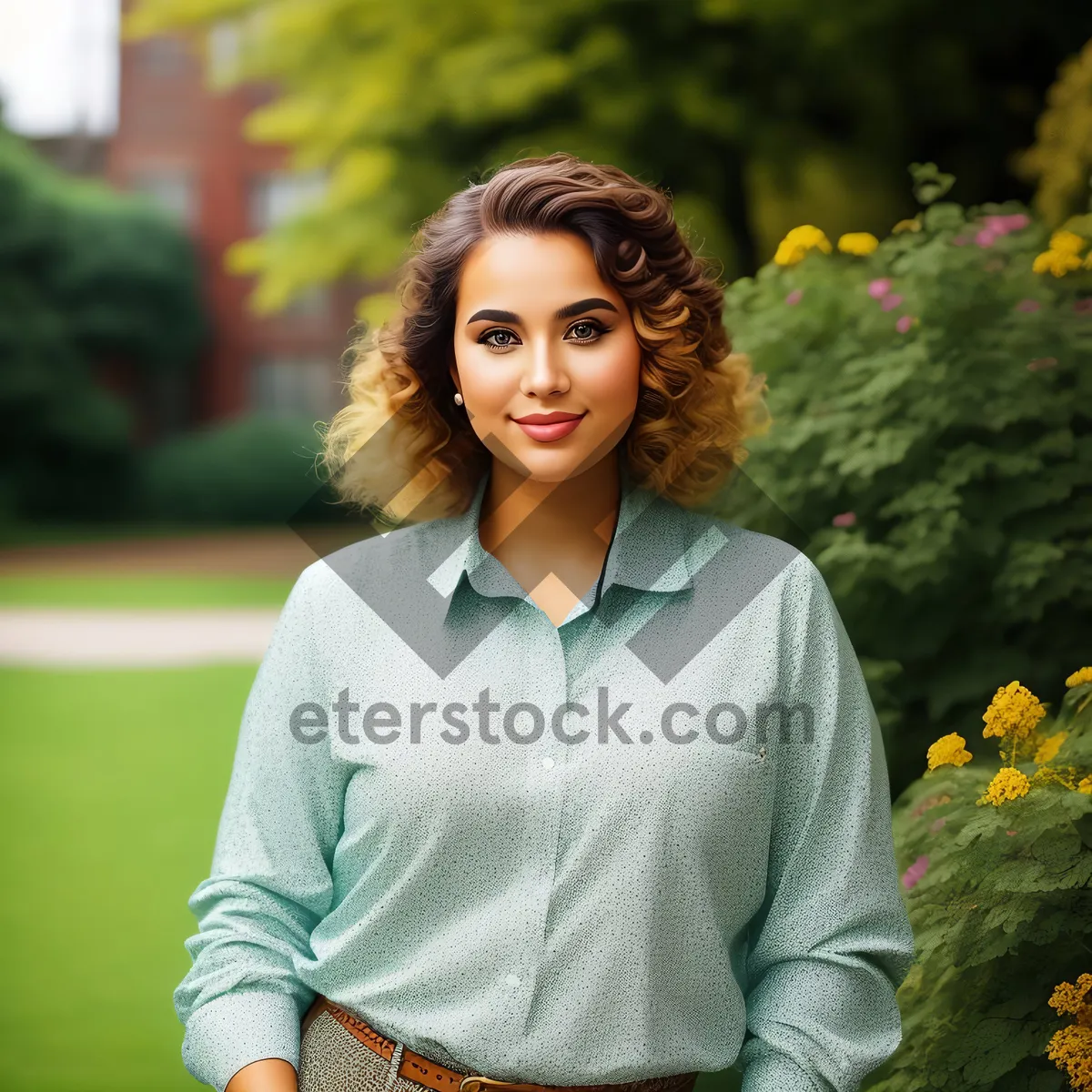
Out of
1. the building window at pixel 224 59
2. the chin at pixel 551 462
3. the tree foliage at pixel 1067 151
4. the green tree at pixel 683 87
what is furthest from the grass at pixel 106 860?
the building window at pixel 224 59

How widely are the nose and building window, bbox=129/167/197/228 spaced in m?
21.5

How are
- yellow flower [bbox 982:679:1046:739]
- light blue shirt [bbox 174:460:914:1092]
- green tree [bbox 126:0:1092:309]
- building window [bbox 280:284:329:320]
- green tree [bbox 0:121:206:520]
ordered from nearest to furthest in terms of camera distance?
light blue shirt [bbox 174:460:914:1092], yellow flower [bbox 982:679:1046:739], green tree [bbox 126:0:1092:309], green tree [bbox 0:121:206:520], building window [bbox 280:284:329:320]

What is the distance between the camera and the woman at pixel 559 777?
51.2 inches

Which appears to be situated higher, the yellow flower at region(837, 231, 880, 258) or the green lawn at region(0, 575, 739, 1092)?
the yellow flower at region(837, 231, 880, 258)

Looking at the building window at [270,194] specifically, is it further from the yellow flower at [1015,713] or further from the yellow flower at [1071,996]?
the yellow flower at [1071,996]

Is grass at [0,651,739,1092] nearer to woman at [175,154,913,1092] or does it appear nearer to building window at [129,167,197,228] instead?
woman at [175,154,913,1092]

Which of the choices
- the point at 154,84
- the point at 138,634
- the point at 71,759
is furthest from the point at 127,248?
the point at 71,759

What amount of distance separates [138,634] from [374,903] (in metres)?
10.2

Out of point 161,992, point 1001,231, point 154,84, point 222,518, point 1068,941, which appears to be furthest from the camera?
point 154,84

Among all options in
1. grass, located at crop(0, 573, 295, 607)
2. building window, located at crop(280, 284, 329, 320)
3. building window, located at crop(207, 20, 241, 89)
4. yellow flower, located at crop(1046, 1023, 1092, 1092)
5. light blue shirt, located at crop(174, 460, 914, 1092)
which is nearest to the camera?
light blue shirt, located at crop(174, 460, 914, 1092)

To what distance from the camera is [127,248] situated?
20109 mm

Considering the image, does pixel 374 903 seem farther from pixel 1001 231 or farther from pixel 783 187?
pixel 783 187

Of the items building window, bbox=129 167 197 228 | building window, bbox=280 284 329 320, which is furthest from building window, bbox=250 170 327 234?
building window, bbox=280 284 329 320

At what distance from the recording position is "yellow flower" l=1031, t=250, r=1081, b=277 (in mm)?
2750
